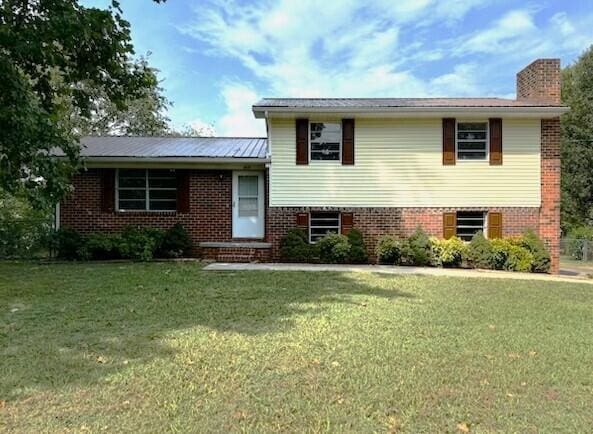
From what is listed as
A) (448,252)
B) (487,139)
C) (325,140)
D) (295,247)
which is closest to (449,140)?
(487,139)

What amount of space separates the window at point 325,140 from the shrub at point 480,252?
4245 millimetres

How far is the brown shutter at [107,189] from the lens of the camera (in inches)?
534

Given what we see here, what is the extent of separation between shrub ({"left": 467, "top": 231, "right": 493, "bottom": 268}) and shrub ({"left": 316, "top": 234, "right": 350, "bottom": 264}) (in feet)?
10.5

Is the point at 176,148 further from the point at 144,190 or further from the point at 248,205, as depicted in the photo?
the point at 248,205

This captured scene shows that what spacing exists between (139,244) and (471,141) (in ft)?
30.6

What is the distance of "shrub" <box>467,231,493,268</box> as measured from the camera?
40.9 ft

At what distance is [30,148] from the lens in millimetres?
8992

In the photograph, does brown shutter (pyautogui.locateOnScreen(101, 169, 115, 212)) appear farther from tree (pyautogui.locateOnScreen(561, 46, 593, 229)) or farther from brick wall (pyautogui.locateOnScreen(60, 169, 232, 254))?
tree (pyautogui.locateOnScreen(561, 46, 593, 229))

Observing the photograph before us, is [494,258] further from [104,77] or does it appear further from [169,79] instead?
[169,79]

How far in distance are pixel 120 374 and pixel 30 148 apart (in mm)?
6574

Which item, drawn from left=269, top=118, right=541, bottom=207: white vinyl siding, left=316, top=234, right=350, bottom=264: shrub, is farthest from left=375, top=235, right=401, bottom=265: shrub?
left=269, top=118, right=541, bottom=207: white vinyl siding

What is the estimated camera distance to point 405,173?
13.5 metres

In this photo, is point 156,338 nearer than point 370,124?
Yes

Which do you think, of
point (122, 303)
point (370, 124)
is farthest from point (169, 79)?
point (122, 303)
